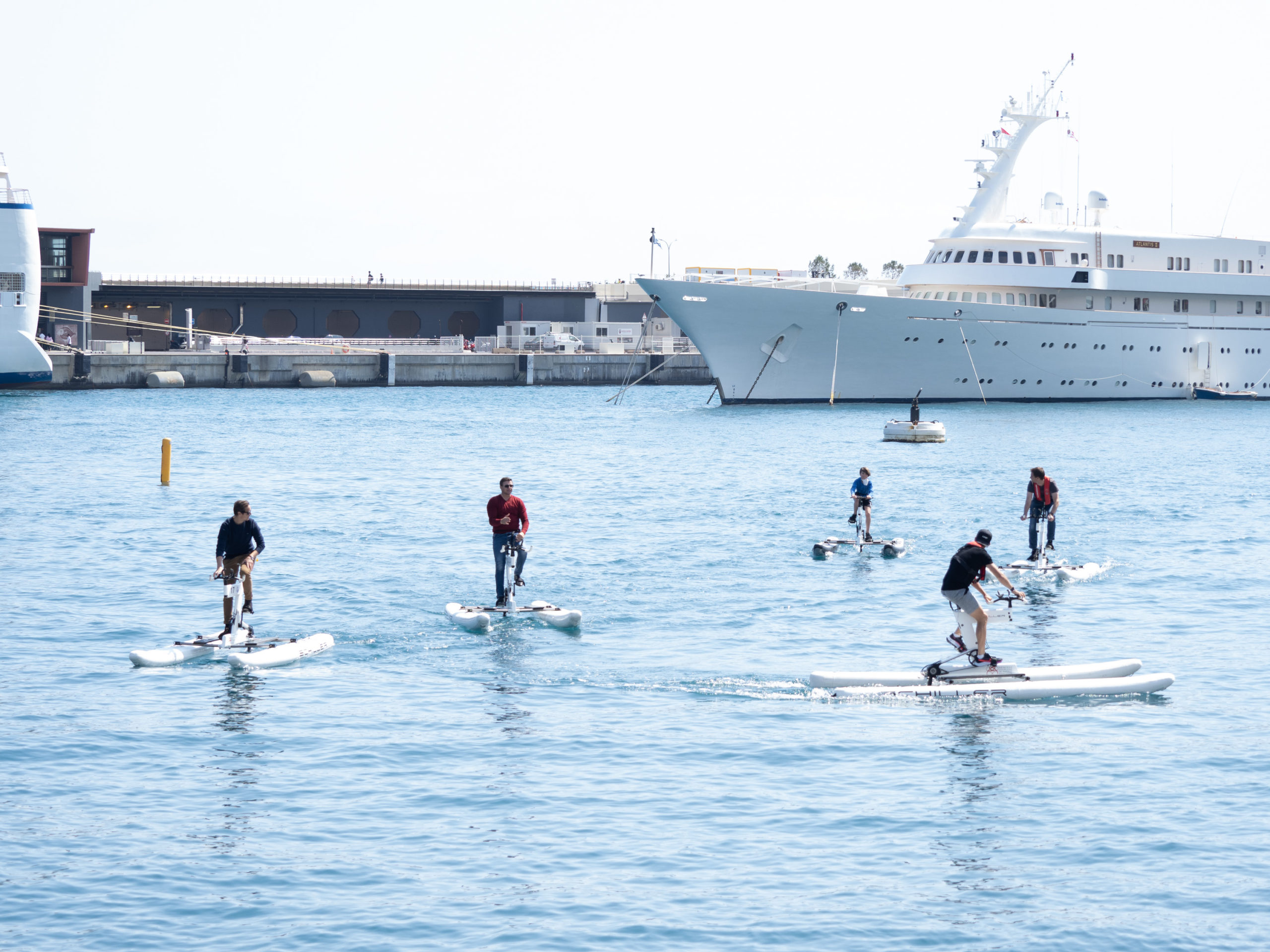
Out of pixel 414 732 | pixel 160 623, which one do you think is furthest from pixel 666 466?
pixel 414 732

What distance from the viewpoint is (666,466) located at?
5281 cm

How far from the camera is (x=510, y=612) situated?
916 inches

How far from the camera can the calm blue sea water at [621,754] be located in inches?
492

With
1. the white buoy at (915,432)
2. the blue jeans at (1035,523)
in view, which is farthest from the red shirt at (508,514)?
the white buoy at (915,432)

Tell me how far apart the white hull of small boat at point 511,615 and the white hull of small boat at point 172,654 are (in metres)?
3.88

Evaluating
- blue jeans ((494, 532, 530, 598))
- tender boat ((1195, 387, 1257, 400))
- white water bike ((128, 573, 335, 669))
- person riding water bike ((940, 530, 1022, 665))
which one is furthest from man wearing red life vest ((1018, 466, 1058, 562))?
tender boat ((1195, 387, 1257, 400))

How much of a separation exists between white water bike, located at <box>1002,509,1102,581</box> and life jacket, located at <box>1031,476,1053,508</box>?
1.58 feet

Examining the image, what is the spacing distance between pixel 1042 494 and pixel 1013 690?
927 cm

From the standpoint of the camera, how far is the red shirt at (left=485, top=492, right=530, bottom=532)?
22.1m

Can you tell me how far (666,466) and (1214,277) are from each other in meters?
44.1

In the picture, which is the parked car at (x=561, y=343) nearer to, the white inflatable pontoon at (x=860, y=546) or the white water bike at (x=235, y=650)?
the white inflatable pontoon at (x=860, y=546)

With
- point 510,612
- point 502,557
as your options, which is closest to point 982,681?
point 502,557

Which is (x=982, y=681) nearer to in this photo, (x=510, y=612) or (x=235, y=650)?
(x=510, y=612)

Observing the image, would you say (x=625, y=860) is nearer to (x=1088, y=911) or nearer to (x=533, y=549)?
(x=1088, y=911)
